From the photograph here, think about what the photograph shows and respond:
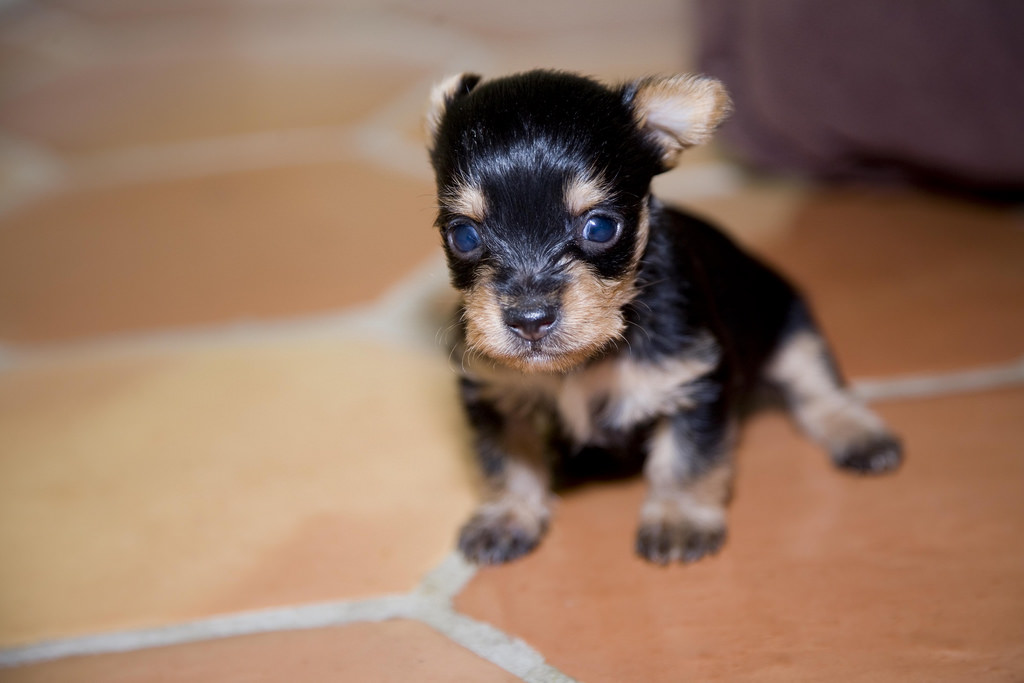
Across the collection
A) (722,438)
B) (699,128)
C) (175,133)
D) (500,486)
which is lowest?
(175,133)

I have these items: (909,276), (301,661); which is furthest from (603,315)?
(909,276)

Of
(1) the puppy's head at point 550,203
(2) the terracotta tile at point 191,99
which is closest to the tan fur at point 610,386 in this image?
(1) the puppy's head at point 550,203

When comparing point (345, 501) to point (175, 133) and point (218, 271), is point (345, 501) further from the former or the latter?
point (175, 133)

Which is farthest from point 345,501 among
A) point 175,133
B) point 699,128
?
point 175,133

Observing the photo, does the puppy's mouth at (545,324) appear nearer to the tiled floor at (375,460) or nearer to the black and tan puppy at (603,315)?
the black and tan puppy at (603,315)

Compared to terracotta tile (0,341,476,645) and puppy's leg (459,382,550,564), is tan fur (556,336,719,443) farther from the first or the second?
terracotta tile (0,341,476,645)

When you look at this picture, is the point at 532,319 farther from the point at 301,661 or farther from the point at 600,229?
the point at 301,661

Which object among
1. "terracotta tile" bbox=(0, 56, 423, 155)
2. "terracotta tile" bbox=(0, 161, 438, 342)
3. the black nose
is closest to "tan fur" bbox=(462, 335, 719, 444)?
the black nose
